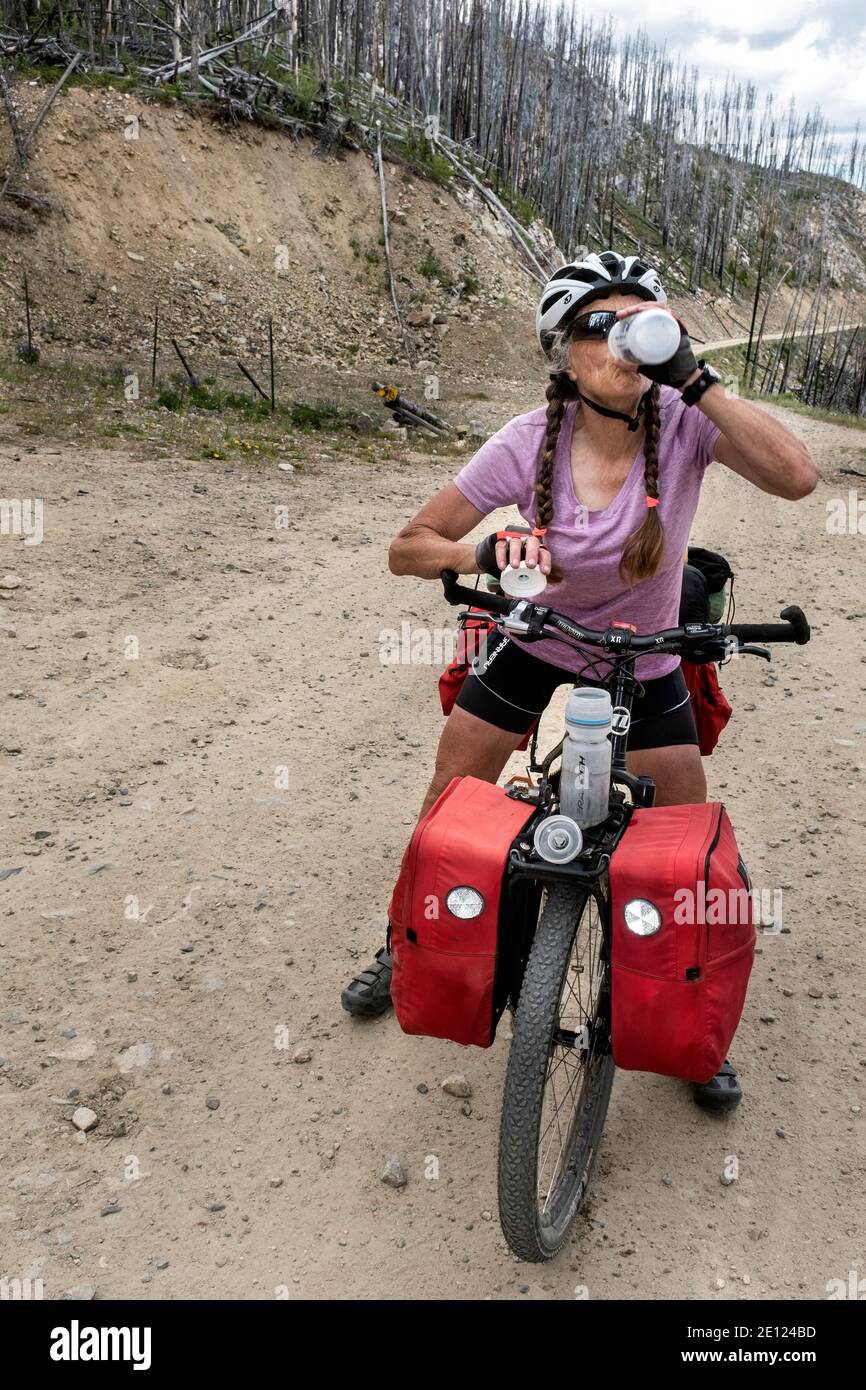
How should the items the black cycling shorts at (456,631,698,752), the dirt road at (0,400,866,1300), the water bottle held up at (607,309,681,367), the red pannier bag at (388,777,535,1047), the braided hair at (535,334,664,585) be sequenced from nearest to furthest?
the water bottle held up at (607,309,681,367) < the red pannier bag at (388,777,535,1047) < the braided hair at (535,334,664,585) < the dirt road at (0,400,866,1300) < the black cycling shorts at (456,631,698,752)

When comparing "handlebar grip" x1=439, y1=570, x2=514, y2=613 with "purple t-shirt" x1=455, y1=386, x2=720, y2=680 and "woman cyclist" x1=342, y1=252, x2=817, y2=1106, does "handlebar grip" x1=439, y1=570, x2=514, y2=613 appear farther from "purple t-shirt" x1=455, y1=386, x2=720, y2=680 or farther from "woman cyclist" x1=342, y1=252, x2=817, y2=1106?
"purple t-shirt" x1=455, y1=386, x2=720, y2=680

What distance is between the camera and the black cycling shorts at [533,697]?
2.76 m

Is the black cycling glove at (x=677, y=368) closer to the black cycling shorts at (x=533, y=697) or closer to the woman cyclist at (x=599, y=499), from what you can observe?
the woman cyclist at (x=599, y=499)

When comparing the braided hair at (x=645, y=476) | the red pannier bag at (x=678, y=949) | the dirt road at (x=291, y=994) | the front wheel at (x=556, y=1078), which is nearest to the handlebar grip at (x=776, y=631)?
the braided hair at (x=645, y=476)

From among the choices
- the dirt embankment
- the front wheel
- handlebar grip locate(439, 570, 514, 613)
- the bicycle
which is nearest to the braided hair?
handlebar grip locate(439, 570, 514, 613)

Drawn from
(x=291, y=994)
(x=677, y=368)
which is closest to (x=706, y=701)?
(x=677, y=368)

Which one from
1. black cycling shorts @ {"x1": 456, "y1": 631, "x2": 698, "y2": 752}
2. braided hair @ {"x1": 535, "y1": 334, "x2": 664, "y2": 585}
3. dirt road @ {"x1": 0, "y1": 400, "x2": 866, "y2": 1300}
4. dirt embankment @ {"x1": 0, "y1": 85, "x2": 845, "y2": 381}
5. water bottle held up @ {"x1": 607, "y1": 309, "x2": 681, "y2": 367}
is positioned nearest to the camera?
water bottle held up @ {"x1": 607, "y1": 309, "x2": 681, "y2": 367}

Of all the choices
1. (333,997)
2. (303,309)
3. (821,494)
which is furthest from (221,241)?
(333,997)

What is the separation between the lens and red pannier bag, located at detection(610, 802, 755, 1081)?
2115 mm

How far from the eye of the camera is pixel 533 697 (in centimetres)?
281

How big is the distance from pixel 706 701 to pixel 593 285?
4.49 ft

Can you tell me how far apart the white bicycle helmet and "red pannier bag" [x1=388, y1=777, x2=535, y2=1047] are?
1205 mm

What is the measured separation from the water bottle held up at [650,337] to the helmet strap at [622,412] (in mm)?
436
